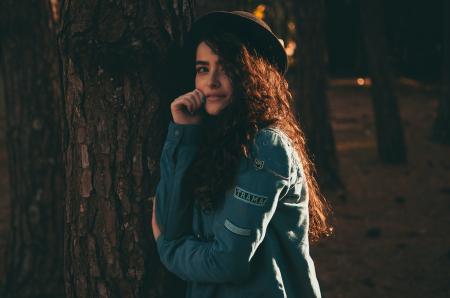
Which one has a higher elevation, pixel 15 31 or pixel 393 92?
pixel 15 31

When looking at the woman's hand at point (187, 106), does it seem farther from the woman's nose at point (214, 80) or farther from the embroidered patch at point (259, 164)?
the embroidered patch at point (259, 164)

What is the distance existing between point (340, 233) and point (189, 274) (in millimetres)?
4427

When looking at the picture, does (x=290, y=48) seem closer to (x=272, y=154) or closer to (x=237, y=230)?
(x=272, y=154)

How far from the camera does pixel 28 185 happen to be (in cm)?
493

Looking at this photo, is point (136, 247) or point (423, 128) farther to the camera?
point (423, 128)

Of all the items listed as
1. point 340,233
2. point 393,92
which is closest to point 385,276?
point 340,233

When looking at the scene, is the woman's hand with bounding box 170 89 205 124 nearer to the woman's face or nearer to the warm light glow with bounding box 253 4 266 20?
the woman's face

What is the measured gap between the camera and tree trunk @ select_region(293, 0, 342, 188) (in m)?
8.00

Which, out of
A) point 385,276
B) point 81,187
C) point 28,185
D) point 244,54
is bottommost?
point 385,276

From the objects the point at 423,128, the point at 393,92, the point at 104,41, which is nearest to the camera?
the point at 104,41

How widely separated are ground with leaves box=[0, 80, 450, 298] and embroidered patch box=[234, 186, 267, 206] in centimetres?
181

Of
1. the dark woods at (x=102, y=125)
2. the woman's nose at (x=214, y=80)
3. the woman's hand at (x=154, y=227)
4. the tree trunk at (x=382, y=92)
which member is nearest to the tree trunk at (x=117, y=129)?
the dark woods at (x=102, y=125)

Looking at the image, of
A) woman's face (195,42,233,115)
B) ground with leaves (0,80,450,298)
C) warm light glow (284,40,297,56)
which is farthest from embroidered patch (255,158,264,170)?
warm light glow (284,40,297,56)

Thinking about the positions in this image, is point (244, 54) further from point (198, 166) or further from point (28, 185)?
point (28, 185)
